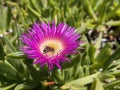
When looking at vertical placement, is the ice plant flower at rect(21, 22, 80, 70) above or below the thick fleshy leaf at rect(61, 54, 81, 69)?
above

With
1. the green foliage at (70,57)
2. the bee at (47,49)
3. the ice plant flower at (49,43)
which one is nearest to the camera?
the ice plant flower at (49,43)

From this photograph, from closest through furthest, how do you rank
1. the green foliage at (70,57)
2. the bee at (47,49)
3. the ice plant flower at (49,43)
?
the ice plant flower at (49,43) → the bee at (47,49) → the green foliage at (70,57)

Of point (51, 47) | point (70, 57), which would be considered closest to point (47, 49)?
point (51, 47)

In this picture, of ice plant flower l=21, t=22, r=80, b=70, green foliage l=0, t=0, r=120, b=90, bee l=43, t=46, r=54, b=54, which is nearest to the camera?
ice plant flower l=21, t=22, r=80, b=70

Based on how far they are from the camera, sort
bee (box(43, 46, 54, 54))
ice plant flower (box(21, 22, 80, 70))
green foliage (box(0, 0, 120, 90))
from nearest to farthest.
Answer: ice plant flower (box(21, 22, 80, 70)), bee (box(43, 46, 54, 54)), green foliage (box(0, 0, 120, 90))

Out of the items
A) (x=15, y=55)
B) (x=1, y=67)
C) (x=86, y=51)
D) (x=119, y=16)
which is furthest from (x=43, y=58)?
(x=119, y=16)

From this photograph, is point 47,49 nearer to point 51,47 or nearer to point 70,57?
point 51,47
